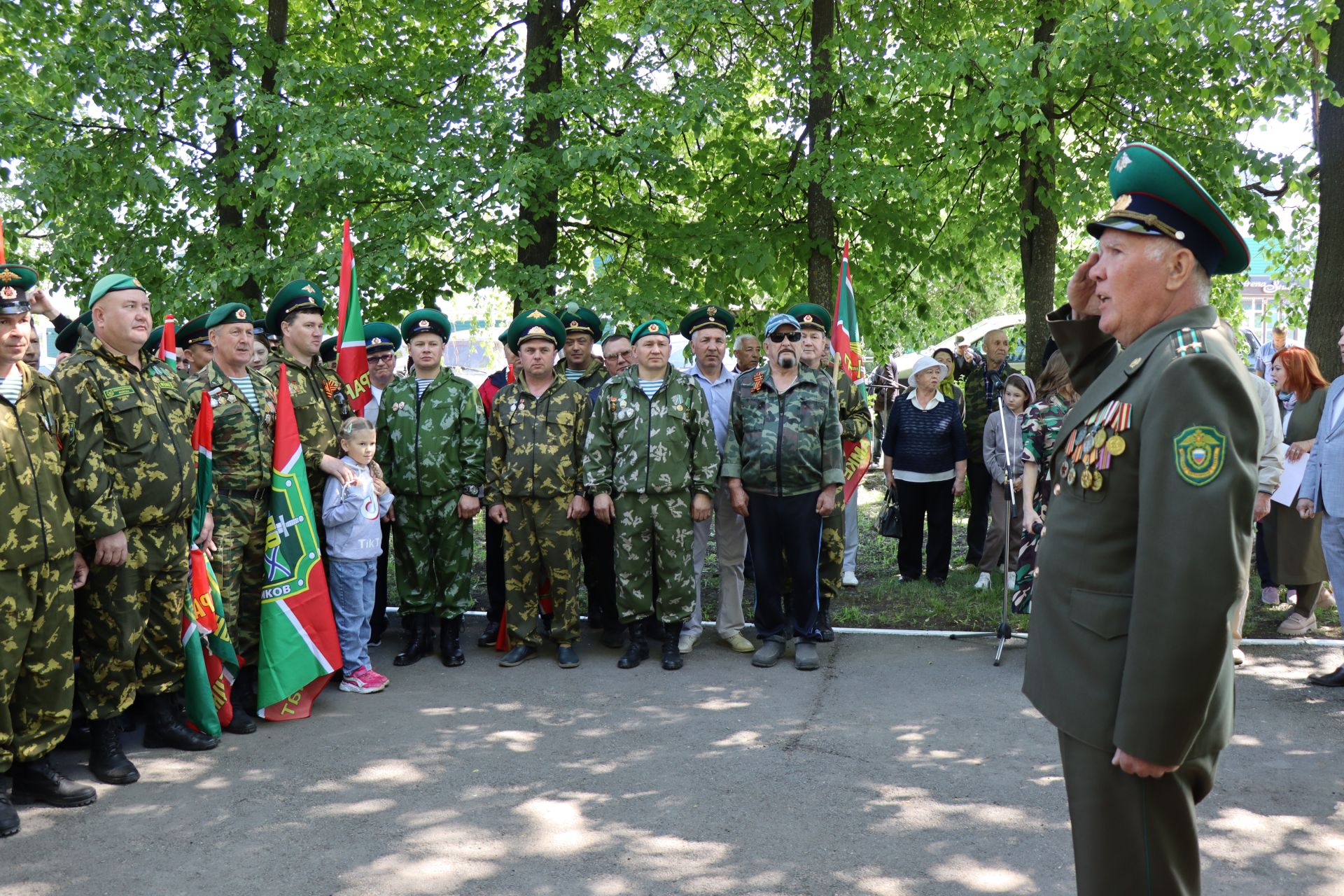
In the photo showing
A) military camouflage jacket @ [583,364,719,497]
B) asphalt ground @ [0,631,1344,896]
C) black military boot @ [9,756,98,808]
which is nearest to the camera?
asphalt ground @ [0,631,1344,896]

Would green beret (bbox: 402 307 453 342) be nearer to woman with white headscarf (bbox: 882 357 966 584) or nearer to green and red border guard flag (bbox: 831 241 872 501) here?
green and red border guard flag (bbox: 831 241 872 501)

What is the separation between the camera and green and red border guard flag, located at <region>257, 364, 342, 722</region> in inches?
220

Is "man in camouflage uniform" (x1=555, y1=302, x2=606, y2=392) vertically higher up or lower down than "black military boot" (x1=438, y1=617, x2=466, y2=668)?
higher up

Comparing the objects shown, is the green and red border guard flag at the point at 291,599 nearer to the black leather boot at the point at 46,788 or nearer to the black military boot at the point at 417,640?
the black military boot at the point at 417,640

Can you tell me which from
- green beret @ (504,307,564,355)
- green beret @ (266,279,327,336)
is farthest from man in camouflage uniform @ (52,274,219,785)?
green beret @ (504,307,564,355)

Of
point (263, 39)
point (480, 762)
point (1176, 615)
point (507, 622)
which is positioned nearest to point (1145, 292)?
point (1176, 615)

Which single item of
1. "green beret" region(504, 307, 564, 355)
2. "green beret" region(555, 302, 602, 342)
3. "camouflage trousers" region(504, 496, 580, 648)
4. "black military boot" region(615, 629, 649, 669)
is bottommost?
"black military boot" region(615, 629, 649, 669)

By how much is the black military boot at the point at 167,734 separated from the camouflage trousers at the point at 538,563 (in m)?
2.11

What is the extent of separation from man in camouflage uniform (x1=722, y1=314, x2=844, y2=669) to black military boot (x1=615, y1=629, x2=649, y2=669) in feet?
2.44

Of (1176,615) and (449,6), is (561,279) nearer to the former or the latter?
(449,6)

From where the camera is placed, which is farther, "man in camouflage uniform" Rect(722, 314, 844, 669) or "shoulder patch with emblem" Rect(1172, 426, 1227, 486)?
"man in camouflage uniform" Rect(722, 314, 844, 669)

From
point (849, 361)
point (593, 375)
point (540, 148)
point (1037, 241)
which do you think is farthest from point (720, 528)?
point (1037, 241)

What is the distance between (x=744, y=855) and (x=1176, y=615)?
2.32 metres

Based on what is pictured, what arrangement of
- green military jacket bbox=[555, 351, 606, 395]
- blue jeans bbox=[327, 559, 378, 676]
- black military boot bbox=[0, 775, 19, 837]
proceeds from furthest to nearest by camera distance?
1. green military jacket bbox=[555, 351, 606, 395]
2. blue jeans bbox=[327, 559, 378, 676]
3. black military boot bbox=[0, 775, 19, 837]
